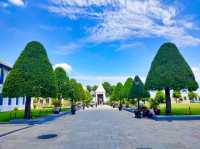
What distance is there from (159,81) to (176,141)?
15067 mm

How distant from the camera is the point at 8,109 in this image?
1724 inches

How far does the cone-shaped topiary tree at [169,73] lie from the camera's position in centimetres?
2603

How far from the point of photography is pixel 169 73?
2619cm

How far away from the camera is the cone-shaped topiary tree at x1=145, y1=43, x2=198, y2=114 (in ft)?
85.4

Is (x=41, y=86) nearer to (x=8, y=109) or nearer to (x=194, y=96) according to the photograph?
(x=8, y=109)

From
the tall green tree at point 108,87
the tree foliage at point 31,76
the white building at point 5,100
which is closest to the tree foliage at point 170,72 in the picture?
the tree foliage at point 31,76

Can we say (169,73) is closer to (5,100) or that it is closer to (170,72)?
(170,72)

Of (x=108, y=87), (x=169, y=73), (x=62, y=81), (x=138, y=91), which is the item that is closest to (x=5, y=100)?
(x=62, y=81)

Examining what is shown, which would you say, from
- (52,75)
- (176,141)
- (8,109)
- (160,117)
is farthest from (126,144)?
(8,109)

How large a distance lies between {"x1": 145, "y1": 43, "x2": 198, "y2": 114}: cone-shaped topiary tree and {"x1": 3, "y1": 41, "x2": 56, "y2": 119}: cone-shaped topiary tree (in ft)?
32.5

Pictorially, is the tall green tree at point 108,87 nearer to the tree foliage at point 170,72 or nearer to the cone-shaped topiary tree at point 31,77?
the tree foliage at point 170,72

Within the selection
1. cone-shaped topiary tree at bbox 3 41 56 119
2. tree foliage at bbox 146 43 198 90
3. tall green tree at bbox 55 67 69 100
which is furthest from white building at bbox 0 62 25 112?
tree foliage at bbox 146 43 198 90

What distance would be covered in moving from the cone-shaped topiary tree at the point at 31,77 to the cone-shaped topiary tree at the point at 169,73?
992cm

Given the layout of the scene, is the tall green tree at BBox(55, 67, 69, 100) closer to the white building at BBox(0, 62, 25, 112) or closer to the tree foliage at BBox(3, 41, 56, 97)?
the white building at BBox(0, 62, 25, 112)
